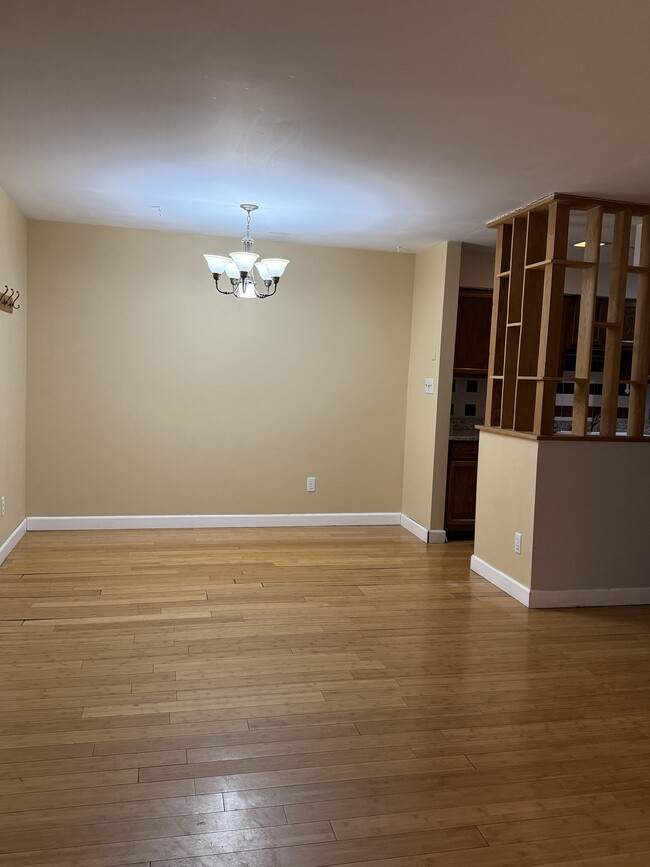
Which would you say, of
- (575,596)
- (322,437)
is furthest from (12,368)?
(575,596)

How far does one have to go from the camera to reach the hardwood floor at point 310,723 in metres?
2.09

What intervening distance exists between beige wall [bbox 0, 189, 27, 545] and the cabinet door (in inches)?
134

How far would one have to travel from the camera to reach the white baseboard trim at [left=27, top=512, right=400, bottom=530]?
5664mm

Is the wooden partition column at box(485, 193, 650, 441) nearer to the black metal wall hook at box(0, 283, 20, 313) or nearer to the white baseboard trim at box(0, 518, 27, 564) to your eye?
the black metal wall hook at box(0, 283, 20, 313)

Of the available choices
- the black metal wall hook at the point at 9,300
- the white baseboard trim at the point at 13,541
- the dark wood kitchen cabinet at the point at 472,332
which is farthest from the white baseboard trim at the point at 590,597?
the black metal wall hook at the point at 9,300

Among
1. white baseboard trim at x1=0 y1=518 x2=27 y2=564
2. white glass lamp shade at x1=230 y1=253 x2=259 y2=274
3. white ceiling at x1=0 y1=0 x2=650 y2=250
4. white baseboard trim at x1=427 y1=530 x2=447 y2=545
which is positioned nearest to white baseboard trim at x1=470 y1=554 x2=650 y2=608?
white baseboard trim at x1=427 y1=530 x2=447 y2=545

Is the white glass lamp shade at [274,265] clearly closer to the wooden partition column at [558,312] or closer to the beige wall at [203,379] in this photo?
the beige wall at [203,379]

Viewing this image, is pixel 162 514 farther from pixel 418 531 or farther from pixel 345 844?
pixel 345 844

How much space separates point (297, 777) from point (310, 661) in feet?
3.19

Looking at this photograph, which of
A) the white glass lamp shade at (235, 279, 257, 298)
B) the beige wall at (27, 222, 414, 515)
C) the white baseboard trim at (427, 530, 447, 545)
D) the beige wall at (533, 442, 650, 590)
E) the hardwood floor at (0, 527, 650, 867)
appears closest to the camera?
the hardwood floor at (0, 527, 650, 867)

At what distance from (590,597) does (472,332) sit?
250 centimetres

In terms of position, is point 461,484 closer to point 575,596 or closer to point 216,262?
point 575,596

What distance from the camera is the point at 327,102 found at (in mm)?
2777

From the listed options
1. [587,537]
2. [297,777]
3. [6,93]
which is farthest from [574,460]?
[6,93]
